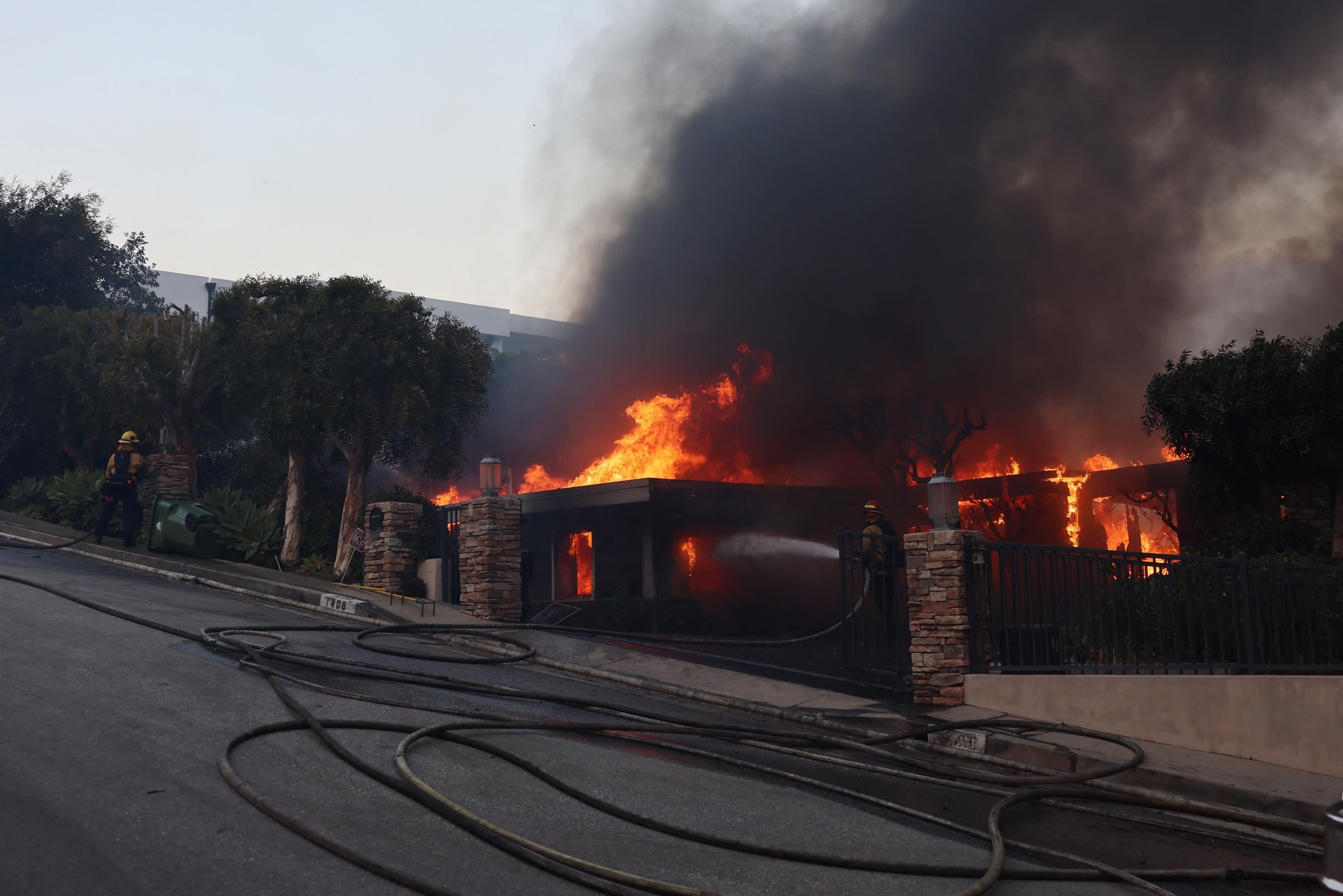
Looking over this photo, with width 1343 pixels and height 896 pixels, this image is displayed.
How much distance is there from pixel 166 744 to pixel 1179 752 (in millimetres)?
7354

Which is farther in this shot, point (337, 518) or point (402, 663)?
point (337, 518)

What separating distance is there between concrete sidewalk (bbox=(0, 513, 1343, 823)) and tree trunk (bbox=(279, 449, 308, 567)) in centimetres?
356

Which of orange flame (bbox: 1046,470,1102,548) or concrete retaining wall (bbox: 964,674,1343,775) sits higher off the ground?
orange flame (bbox: 1046,470,1102,548)

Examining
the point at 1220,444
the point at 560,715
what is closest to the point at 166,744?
the point at 560,715

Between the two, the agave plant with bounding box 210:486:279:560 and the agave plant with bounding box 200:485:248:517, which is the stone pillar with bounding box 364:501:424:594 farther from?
the agave plant with bounding box 200:485:248:517

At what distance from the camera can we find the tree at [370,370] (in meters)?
18.5

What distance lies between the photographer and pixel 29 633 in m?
8.74

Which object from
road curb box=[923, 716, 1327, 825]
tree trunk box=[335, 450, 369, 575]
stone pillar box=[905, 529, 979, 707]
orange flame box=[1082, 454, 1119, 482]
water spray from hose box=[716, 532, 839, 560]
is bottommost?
road curb box=[923, 716, 1327, 825]

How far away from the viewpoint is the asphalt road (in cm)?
419

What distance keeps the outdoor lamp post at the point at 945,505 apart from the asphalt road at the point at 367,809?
11.9ft

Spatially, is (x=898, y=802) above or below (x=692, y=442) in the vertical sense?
below

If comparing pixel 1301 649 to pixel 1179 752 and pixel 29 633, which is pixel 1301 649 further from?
pixel 29 633

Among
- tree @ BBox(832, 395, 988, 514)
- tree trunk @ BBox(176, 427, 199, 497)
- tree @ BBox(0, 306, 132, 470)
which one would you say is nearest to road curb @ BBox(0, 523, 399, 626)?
tree trunk @ BBox(176, 427, 199, 497)

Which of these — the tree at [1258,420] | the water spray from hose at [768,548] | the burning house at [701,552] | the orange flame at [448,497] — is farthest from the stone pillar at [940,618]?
the orange flame at [448,497]
